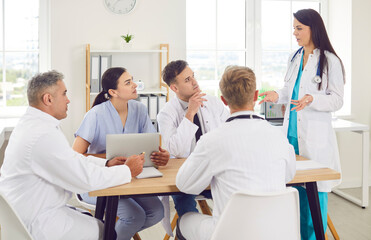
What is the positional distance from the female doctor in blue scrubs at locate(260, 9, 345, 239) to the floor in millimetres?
672

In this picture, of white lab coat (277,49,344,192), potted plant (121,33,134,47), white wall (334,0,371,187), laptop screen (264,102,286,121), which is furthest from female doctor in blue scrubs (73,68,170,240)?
white wall (334,0,371,187)

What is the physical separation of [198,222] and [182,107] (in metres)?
0.99

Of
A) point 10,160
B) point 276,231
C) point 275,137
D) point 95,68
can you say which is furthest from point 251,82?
point 95,68

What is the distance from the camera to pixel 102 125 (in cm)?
284

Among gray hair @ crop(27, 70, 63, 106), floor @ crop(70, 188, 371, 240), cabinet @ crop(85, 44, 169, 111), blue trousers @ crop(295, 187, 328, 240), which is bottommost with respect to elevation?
floor @ crop(70, 188, 371, 240)

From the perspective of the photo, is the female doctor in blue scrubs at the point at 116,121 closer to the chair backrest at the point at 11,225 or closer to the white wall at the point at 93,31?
the chair backrest at the point at 11,225

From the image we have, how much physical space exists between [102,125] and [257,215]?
4.57ft

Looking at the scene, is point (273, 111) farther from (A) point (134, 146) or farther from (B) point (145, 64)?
(A) point (134, 146)

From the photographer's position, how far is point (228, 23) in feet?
15.1

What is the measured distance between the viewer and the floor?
11.3ft

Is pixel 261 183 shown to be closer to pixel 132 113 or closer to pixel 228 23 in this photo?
pixel 132 113

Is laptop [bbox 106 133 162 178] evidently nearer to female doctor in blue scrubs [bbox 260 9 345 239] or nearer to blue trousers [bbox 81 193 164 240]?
blue trousers [bbox 81 193 164 240]

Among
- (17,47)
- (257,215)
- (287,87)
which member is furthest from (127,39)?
(257,215)

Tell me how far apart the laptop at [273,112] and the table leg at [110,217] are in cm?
236
